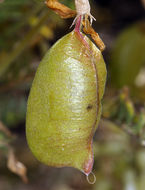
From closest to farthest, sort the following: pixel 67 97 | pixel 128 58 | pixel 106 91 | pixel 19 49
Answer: pixel 67 97 → pixel 19 49 → pixel 106 91 → pixel 128 58

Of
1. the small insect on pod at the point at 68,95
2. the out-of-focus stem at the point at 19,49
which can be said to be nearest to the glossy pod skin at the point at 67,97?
the small insect on pod at the point at 68,95

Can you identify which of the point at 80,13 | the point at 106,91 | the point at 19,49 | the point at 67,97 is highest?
the point at 80,13

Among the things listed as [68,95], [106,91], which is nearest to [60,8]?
[68,95]

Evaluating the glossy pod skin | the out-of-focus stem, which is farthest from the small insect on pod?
the out-of-focus stem

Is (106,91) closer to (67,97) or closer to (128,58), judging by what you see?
(128,58)

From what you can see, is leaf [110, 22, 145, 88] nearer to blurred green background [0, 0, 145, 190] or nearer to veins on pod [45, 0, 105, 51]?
blurred green background [0, 0, 145, 190]

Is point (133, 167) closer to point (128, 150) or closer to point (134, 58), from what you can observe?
point (128, 150)
